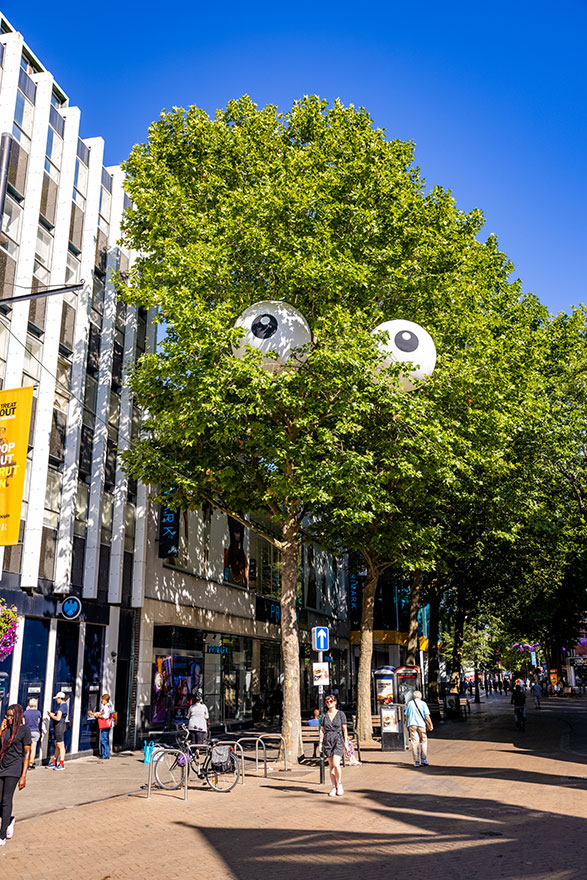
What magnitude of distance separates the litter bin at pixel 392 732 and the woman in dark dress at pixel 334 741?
8.59 m

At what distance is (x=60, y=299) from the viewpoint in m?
22.0

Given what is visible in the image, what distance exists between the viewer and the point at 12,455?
1331 cm

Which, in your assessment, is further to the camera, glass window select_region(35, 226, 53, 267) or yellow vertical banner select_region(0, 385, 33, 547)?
glass window select_region(35, 226, 53, 267)

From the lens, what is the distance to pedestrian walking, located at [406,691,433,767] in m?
17.7

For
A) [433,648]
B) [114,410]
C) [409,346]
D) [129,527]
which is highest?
[114,410]

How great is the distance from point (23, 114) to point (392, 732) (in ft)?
68.6

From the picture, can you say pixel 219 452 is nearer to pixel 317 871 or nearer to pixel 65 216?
pixel 65 216

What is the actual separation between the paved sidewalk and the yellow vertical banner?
4.70 m

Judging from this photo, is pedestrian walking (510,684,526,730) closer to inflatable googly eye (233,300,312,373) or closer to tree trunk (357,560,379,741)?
tree trunk (357,560,379,741)

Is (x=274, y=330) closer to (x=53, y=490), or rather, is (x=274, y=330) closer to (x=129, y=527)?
(x=53, y=490)

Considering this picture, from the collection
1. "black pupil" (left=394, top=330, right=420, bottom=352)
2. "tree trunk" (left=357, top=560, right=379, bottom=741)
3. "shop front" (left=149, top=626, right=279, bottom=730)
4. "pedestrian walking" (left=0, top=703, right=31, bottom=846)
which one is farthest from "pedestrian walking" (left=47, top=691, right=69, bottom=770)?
"black pupil" (left=394, top=330, right=420, bottom=352)

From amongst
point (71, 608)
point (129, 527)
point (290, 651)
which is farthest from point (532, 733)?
point (71, 608)

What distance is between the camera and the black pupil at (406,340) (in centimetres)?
1555

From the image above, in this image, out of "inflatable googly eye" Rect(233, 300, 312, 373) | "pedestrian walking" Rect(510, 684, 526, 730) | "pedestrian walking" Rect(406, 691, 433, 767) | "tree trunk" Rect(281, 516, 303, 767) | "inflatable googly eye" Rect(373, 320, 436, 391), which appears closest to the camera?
"inflatable googly eye" Rect(233, 300, 312, 373)
